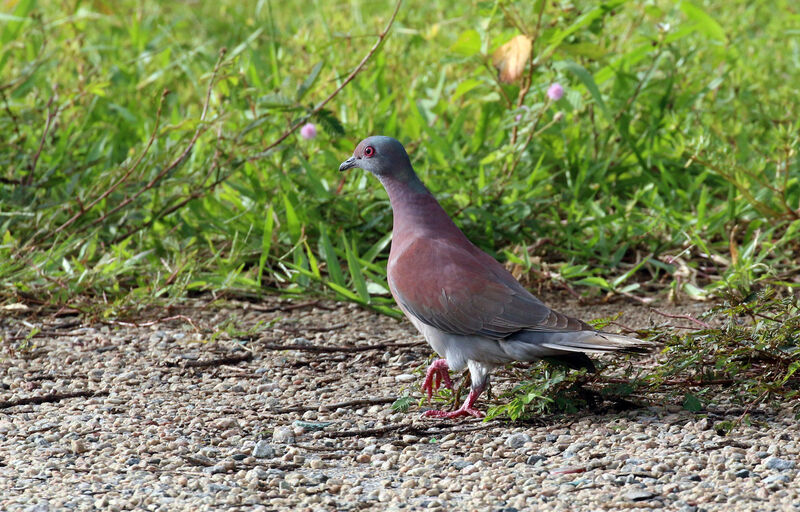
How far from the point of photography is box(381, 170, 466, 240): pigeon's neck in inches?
135

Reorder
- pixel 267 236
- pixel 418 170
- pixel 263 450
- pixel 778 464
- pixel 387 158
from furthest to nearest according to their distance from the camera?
1. pixel 418 170
2. pixel 267 236
3. pixel 387 158
4. pixel 263 450
5. pixel 778 464

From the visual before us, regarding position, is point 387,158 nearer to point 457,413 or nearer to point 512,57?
point 457,413

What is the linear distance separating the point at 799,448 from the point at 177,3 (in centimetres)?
682

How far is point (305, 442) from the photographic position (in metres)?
2.91

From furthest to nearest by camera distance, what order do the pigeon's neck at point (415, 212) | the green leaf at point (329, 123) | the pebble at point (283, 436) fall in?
the green leaf at point (329, 123) < the pigeon's neck at point (415, 212) < the pebble at point (283, 436)

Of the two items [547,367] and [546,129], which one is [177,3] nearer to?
[546,129]

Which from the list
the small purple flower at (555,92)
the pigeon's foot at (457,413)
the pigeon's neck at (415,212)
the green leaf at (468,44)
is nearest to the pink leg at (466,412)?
the pigeon's foot at (457,413)

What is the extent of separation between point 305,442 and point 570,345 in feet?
2.67

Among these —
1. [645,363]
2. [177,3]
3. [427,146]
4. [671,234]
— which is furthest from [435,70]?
[177,3]

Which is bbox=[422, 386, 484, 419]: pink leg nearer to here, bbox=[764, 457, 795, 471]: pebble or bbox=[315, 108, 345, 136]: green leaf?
bbox=[764, 457, 795, 471]: pebble

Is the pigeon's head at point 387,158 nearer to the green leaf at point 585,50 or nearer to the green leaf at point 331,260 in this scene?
the green leaf at point 331,260

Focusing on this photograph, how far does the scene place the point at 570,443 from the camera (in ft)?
9.24

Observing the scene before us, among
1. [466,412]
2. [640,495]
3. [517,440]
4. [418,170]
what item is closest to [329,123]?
[418,170]

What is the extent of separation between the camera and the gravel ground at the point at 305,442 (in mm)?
2457
